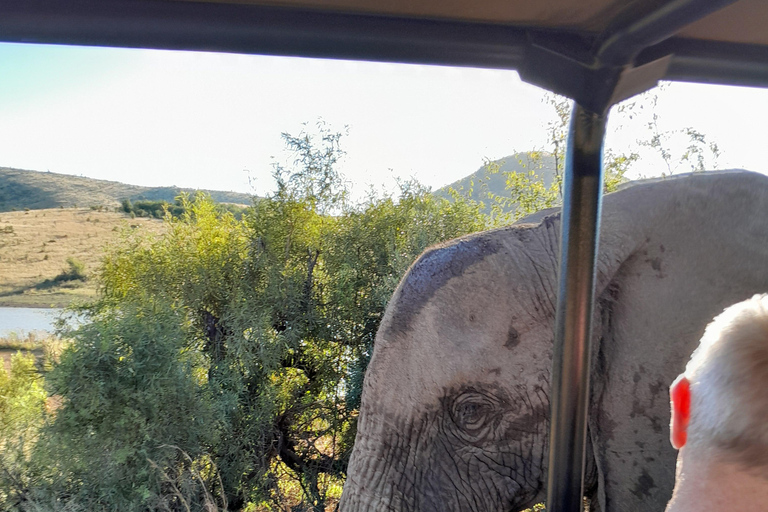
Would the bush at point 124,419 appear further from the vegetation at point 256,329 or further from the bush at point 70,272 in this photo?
the bush at point 70,272

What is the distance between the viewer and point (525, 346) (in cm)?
275

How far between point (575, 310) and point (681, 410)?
0.68 m

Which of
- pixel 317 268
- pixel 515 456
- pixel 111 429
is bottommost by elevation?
pixel 111 429

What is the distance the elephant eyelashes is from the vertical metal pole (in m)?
1.10

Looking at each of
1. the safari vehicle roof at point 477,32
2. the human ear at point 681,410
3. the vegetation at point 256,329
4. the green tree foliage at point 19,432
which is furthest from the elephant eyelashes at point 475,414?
the green tree foliage at point 19,432

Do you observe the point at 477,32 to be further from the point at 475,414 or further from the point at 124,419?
the point at 124,419

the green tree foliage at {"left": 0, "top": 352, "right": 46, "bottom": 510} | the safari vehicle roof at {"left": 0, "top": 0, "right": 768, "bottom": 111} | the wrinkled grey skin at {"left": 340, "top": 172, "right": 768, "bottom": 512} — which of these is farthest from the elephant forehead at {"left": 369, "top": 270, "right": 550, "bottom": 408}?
the green tree foliage at {"left": 0, "top": 352, "right": 46, "bottom": 510}

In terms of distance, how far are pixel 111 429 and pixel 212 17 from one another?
4802 mm

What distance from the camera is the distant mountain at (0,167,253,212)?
2714 cm

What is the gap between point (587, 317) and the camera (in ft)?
5.24

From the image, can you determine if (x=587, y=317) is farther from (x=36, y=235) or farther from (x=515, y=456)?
(x=36, y=235)

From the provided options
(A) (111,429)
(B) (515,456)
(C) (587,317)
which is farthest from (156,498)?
(C) (587,317)

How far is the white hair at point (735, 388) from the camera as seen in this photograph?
2.54 ft

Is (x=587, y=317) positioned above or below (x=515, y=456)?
above
